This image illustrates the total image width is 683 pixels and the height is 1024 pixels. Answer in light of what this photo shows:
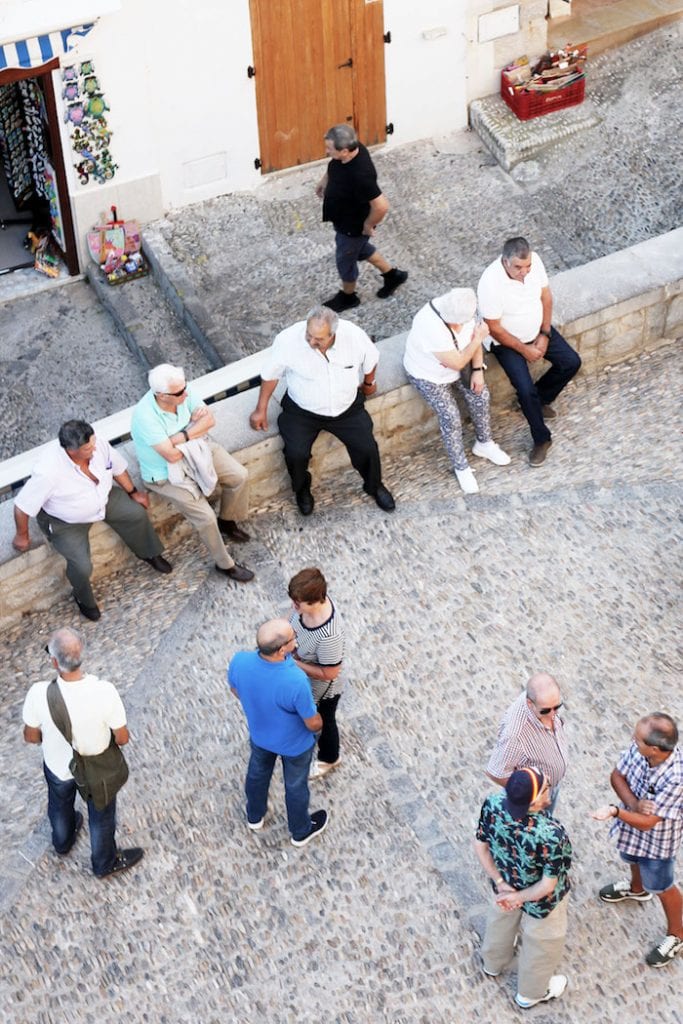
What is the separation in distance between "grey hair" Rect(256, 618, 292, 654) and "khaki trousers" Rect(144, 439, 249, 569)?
6.71 ft

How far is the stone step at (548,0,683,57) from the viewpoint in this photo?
12.6m

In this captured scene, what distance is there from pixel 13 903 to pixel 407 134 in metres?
7.78

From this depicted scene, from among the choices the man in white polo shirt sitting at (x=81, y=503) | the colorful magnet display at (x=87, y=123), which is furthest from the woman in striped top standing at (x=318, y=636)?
the colorful magnet display at (x=87, y=123)

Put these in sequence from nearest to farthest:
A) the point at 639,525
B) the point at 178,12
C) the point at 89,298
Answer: the point at 639,525 < the point at 178,12 < the point at 89,298

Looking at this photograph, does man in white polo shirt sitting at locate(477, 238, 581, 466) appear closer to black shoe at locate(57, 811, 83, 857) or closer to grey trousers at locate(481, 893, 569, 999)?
grey trousers at locate(481, 893, 569, 999)

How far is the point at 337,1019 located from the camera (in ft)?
20.9

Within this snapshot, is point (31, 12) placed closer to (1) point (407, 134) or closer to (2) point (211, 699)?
(1) point (407, 134)

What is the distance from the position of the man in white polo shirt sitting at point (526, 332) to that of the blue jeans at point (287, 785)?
3.12 m

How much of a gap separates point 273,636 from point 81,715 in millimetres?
974

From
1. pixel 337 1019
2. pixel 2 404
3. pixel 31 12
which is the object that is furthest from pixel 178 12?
pixel 337 1019

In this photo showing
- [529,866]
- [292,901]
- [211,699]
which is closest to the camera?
[529,866]

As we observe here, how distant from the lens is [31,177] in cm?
1192

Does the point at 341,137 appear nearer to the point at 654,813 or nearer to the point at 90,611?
the point at 90,611

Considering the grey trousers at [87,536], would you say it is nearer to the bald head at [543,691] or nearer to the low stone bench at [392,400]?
the low stone bench at [392,400]
